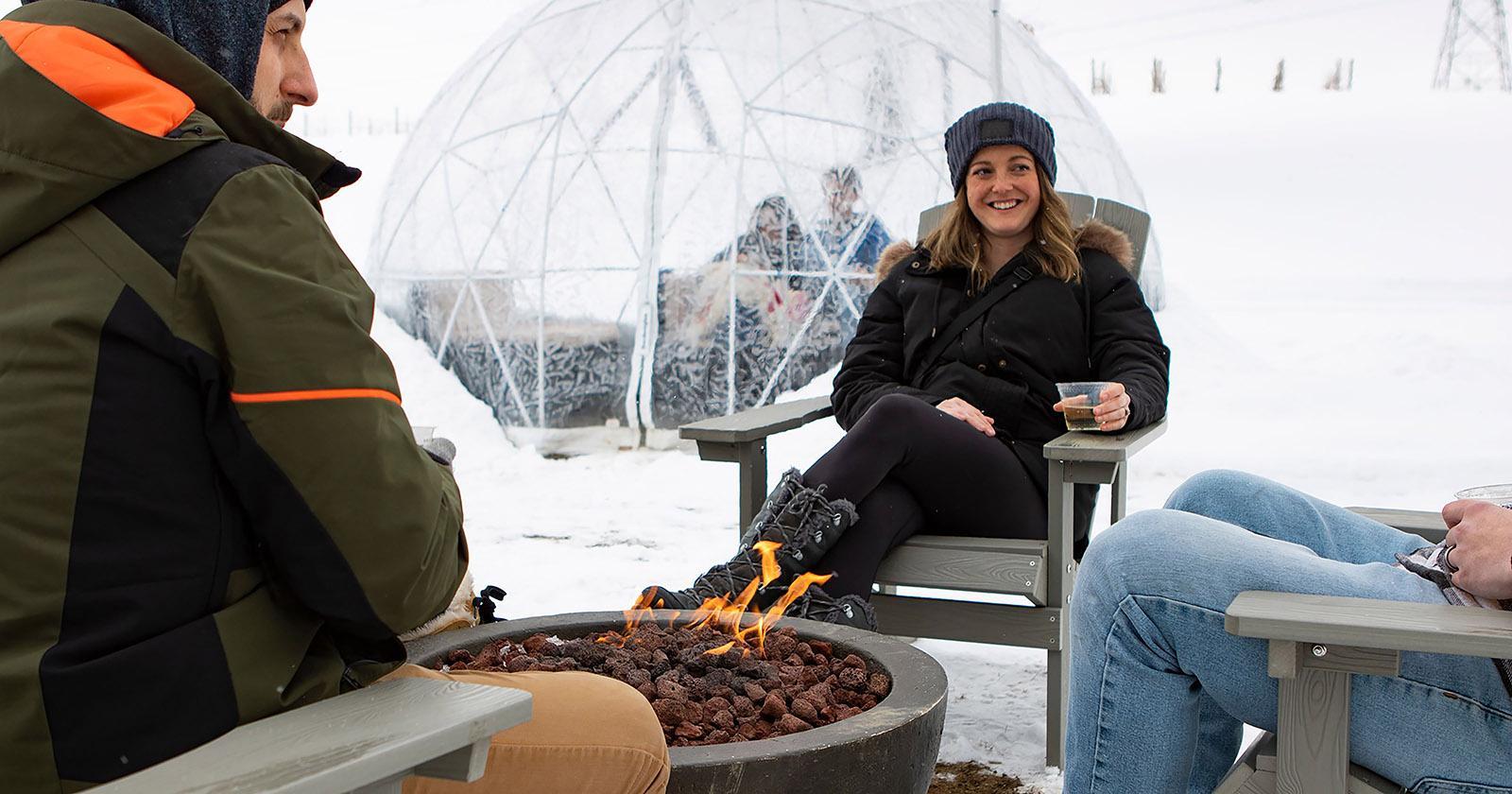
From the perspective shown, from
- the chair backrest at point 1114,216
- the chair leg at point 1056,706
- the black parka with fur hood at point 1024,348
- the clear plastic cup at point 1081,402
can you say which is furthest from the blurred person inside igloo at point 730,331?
the chair leg at point 1056,706

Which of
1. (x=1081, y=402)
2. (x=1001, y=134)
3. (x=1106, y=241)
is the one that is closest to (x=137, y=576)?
(x=1081, y=402)

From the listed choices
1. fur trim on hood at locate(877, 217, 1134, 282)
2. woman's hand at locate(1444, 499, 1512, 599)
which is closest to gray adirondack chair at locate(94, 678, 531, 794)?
woman's hand at locate(1444, 499, 1512, 599)

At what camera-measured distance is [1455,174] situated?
73.8ft

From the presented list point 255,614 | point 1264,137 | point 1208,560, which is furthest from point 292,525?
point 1264,137

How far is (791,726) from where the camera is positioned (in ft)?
6.64

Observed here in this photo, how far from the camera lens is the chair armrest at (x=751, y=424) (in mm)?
3396

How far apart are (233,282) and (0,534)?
0.29m

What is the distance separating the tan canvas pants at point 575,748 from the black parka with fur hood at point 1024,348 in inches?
78.5

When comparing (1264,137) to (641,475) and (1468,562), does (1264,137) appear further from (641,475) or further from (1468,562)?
(1468,562)

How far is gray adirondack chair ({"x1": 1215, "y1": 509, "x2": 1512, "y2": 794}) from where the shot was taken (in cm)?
147

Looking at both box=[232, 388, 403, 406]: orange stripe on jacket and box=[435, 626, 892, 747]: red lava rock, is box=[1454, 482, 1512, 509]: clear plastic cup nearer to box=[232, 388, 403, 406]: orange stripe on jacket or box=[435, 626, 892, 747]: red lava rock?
box=[435, 626, 892, 747]: red lava rock

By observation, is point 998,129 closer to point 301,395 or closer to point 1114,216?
point 1114,216

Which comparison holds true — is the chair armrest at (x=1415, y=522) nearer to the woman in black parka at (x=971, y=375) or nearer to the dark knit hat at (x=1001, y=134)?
the woman in black parka at (x=971, y=375)

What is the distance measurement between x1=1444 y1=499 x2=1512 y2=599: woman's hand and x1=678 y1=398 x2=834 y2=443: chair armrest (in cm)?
184
